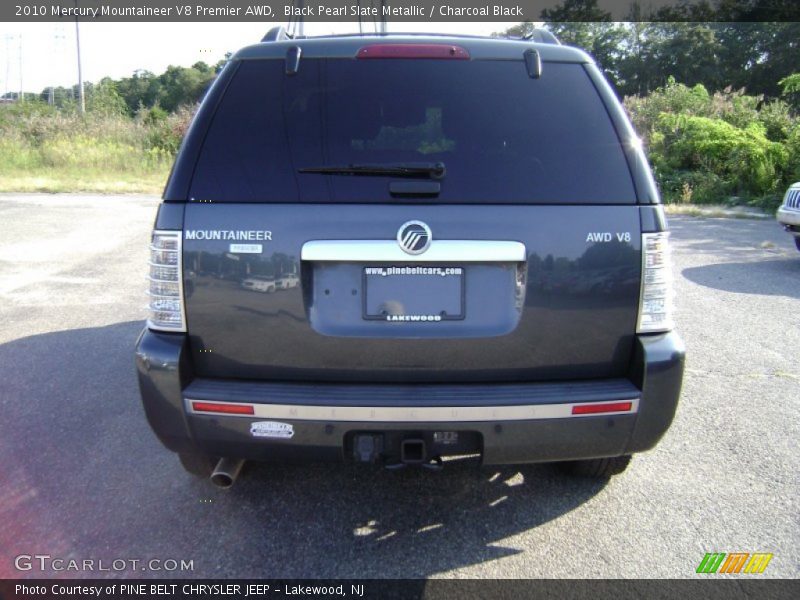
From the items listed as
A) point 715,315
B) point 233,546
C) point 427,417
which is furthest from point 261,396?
point 715,315

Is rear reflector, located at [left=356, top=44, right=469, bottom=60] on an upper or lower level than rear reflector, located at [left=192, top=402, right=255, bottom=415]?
upper

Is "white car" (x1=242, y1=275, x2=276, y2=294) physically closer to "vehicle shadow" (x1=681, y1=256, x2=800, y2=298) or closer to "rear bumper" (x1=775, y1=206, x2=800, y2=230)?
"vehicle shadow" (x1=681, y1=256, x2=800, y2=298)

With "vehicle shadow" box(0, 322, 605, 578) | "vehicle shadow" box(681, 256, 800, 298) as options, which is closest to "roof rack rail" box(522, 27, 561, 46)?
"vehicle shadow" box(0, 322, 605, 578)

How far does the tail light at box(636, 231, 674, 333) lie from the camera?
244 centimetres

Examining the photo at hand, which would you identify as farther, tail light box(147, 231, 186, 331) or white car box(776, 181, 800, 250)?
white car box(776, 181, 800, 250)

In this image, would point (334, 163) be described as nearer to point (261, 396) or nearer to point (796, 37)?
point (261, 396)

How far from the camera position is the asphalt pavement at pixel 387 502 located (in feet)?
8.77

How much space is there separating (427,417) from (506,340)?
0.41 m

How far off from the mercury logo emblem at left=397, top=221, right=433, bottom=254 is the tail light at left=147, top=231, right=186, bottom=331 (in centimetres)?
82

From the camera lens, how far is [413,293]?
2.39m

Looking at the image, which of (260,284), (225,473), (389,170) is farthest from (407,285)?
(225,473)

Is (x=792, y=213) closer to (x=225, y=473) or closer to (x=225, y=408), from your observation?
(x=225, y=473)

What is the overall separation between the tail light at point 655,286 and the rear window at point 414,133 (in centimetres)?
20

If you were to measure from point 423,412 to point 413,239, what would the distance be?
24.6 inches
